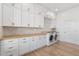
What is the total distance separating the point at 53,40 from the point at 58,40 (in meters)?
0.12

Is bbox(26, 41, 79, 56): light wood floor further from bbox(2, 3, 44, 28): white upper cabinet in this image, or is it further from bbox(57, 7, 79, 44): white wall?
bbox(2, 3, 44, 28): white upper cabinet

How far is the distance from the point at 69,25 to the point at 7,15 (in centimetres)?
121

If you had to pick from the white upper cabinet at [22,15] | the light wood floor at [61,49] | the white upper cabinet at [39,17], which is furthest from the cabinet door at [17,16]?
the light wood floor at [61,49]

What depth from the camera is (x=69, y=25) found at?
1224 millimetres

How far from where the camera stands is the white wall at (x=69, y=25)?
1.16m

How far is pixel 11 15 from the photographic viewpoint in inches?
49.2

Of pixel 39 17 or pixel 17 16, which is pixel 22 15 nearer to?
pixel 17 16

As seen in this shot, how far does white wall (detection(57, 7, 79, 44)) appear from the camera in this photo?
1.16 meters

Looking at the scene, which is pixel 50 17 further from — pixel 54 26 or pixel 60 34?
pixel 60 34

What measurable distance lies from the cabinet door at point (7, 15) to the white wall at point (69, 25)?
3.11 ft

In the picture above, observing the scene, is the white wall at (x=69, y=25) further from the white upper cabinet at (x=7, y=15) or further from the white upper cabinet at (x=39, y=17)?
the white upper cabinet at (x=7, y=15)

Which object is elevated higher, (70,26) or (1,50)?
(70,26)

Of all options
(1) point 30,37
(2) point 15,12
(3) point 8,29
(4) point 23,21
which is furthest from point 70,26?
(3) point 8,29

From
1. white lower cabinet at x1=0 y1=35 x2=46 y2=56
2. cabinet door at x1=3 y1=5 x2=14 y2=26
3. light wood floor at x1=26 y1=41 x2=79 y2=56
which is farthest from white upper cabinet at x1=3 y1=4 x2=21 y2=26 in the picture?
light wood floor at x1=26 y1=41 x2=79 y2=56
